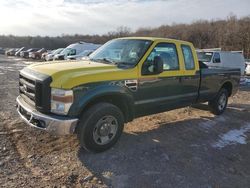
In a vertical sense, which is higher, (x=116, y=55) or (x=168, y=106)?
(x=116, y=55)

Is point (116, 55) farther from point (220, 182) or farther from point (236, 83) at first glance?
point (236, 83)

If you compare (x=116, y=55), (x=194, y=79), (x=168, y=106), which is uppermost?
(x=116, y=55)

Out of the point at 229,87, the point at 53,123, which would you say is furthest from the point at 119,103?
the point at 229,87

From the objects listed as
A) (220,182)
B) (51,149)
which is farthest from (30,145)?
(220,182)

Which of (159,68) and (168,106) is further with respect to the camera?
(168,106)

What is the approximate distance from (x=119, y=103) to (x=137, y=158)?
1.03m

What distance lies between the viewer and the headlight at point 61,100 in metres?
4.19

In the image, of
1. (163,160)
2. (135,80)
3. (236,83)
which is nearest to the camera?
(163,160)

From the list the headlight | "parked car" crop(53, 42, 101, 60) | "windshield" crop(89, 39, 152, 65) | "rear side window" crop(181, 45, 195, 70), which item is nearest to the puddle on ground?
"rear side window" crop(181, 45, 195, 70)

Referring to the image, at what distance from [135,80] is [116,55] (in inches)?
31.5

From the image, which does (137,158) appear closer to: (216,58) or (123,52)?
(123,52)

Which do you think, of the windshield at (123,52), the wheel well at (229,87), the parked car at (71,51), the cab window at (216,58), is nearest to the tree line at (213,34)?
the parked car at (71,51)

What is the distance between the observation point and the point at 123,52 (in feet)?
18.2

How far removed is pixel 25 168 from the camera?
13.7ft
